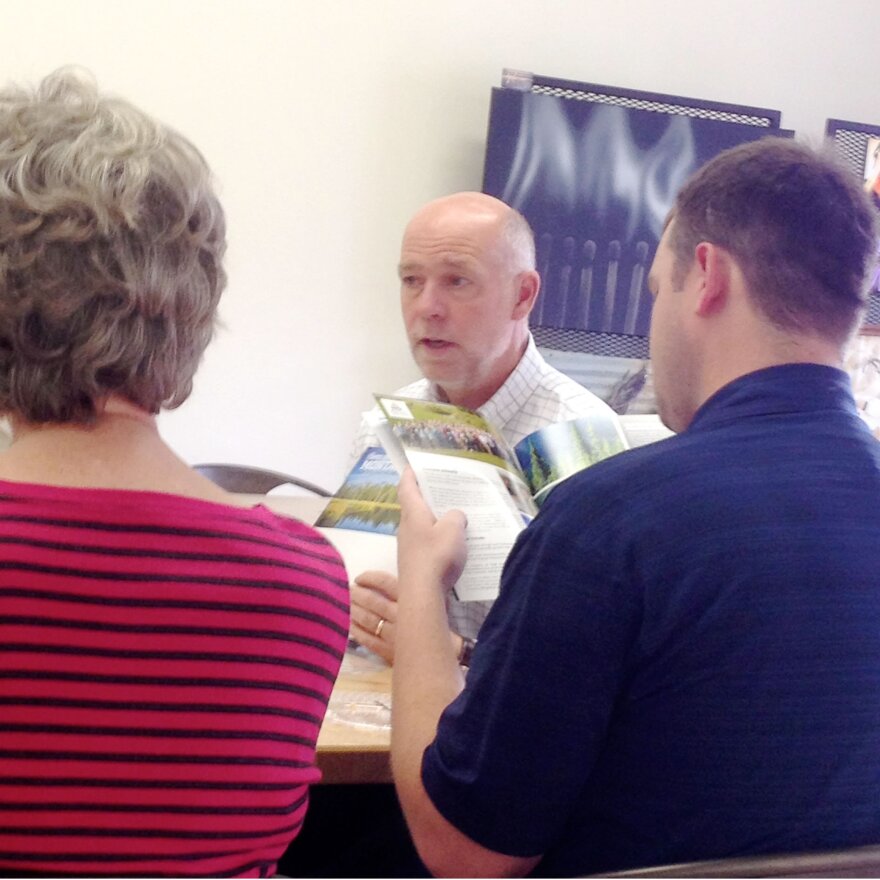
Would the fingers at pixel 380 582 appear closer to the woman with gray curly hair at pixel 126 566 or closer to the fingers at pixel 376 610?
the fingers at pixel 376 610

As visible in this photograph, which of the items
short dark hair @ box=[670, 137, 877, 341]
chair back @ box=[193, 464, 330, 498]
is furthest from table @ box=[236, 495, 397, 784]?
chair back @ box=[193, 464, 330, 498]

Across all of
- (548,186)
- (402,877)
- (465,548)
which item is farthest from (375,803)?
(548,186)

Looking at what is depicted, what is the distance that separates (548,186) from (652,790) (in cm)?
249

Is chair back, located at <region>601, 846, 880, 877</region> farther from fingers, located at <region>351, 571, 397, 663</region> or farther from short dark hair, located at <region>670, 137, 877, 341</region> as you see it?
fingers, located at <region>351, 571, 397, 663</region>

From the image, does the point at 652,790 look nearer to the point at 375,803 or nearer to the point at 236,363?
the point at 375,803

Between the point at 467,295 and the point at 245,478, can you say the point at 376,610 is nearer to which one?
the point at 467,295

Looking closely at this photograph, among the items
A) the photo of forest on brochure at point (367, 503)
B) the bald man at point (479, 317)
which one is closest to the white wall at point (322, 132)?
the bald man at point (479, 317)

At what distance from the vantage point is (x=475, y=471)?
4.09ft

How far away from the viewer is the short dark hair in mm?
902

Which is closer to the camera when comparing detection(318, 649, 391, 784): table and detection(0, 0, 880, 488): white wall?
detection(318, 649, 391, 784): table

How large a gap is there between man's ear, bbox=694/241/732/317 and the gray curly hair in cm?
47

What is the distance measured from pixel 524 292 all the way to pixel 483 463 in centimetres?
93

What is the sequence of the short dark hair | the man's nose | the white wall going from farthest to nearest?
the white wall < the man's nose < the short dark hair

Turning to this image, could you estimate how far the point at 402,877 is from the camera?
1.29 meters
